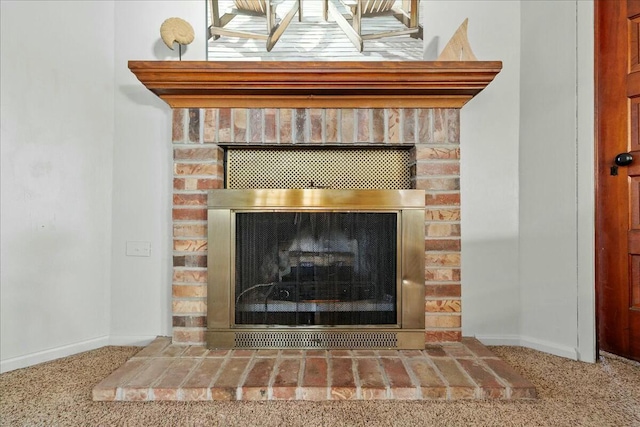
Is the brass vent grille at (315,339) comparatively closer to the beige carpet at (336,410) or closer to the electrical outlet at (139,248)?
the beige carpet at (336,410)

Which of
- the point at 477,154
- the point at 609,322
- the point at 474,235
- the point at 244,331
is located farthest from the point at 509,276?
the point at 244,331

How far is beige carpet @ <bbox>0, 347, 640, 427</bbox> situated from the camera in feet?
3.93

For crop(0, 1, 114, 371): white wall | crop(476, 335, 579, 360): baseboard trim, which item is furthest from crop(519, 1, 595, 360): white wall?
crop(0, 1, 114, 371): white wall

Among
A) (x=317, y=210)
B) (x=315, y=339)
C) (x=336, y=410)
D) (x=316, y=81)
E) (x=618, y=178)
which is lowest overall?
(x=336, y=410)

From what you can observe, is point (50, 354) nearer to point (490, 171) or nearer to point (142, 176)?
point (142, 176)

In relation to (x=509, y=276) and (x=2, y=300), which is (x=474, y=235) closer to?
(x=509, y=276)

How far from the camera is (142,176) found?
74.6 inches

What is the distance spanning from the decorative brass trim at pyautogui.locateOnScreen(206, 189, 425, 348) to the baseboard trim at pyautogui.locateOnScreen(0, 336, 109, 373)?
70cm

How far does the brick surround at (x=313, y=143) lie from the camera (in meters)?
1.70

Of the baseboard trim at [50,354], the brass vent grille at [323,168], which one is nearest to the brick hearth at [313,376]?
the baseboard trim at [50,354]

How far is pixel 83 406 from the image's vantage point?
4.24ft

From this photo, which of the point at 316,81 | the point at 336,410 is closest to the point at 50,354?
the point at 336,410

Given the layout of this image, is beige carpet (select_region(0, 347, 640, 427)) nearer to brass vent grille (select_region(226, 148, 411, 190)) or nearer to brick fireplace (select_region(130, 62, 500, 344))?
brick fireplace (select_region(130, 62, 500, 344))

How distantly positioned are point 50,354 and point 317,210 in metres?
1.48
